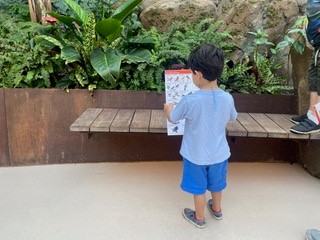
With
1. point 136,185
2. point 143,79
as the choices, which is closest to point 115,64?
point 143,79

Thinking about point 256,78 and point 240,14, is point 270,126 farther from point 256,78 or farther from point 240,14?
point 240,14

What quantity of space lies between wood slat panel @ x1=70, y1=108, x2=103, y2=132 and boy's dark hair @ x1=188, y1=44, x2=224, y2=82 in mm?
997

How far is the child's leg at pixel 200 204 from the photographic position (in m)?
1.96

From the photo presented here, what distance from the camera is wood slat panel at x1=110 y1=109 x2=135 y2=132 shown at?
2.30 m

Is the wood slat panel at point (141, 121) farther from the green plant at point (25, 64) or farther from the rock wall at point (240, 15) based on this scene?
the rock wall at point (240, 15)

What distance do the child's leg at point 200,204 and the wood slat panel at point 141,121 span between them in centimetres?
66

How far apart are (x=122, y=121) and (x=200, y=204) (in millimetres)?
925

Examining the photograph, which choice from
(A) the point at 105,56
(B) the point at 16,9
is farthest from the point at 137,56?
(B) the point at 16,9

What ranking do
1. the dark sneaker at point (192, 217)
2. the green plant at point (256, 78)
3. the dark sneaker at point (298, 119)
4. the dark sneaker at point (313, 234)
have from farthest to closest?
the green plant at point (256, 78)
the dark sneaker at point (298, 119)
the dark sneaker at point (192, 217)
the dark sneaker at point (313, 234)

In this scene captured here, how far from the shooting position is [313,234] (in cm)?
190

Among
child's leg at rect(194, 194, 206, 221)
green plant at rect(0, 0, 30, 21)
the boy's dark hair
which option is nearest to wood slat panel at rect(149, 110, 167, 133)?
child's leg at rect(194, 194, 206, 221)

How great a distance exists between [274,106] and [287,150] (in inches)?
18.8

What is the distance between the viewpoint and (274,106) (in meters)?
3.06

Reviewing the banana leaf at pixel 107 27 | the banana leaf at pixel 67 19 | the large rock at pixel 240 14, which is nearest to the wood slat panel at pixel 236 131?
the banana leaf at pixel 107 27
